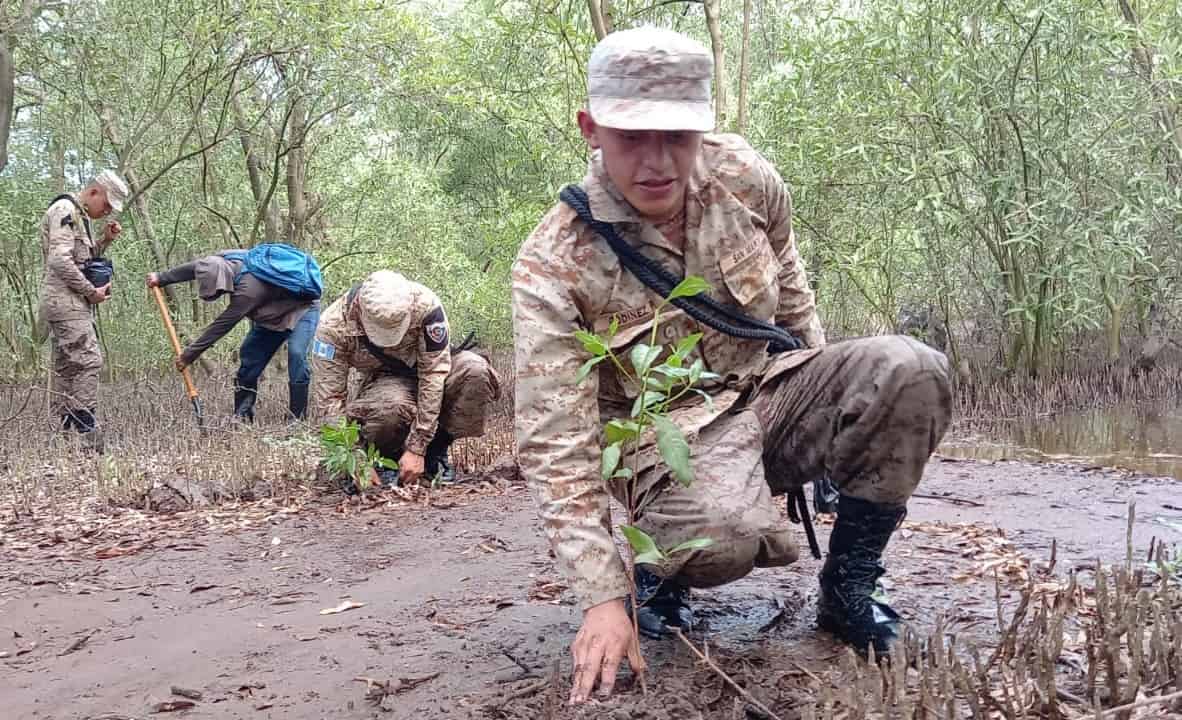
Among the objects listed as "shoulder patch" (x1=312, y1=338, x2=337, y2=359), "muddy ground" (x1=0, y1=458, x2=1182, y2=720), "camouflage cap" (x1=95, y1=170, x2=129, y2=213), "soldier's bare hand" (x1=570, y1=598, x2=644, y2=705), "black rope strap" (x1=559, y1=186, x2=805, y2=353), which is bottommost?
"muddy ground" (x1=0, y1=458, x2=1182, y2=720)

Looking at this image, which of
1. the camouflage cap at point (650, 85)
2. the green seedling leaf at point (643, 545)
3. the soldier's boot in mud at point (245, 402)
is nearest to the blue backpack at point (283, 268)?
the soldier's boot in mud at point (245, 402)

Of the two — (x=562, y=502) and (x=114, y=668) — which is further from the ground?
(x=562, y=502)

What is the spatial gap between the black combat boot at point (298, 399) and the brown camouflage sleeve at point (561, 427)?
5700 mm

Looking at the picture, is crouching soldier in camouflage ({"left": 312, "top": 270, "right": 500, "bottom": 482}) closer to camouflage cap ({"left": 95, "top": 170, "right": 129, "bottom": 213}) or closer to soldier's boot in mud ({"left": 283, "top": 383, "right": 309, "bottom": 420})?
soldier's boot in mud ({"left": 283, "top": 383, "right": 309, "bottom": 420})

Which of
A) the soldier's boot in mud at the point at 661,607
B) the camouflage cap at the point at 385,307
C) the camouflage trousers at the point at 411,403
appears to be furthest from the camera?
the camouflage trousers at the point at 411,403

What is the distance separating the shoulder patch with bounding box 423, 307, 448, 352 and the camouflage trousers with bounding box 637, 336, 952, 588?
2.94 meters

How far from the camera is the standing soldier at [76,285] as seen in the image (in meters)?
7.18

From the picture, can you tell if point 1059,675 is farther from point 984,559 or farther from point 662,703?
point 984,559

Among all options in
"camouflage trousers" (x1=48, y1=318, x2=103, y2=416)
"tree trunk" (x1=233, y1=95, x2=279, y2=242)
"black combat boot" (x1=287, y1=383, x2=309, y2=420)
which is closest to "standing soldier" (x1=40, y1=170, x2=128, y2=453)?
"camouflage trousers" (x1=48, y1=318, x2=103, y2=416)

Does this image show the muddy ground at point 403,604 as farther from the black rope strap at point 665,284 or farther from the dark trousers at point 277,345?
the dark trousers at point 277,345

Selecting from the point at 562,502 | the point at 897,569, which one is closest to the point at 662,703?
the point at 562,502

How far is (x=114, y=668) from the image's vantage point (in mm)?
2861

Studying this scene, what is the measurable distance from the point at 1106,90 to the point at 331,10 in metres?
7.00

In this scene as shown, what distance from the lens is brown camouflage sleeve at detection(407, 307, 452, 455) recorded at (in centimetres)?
524
